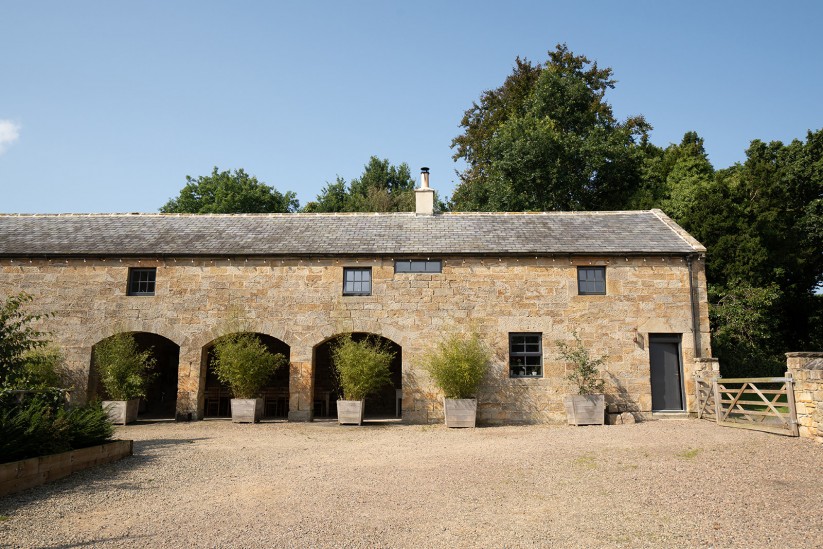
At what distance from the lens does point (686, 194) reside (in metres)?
22.8

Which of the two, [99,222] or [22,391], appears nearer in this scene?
[22,391]

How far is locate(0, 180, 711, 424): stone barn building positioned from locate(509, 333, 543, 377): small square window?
0.08 ft

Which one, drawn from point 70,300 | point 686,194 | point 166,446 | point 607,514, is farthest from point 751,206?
point 70,300

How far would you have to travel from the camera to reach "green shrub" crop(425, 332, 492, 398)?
12938mm

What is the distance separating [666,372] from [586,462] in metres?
7.01

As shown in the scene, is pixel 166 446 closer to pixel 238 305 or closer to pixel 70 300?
pixel 238 305

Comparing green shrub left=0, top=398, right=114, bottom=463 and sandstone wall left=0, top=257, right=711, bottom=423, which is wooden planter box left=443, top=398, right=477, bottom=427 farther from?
green shrub left=0, top=398, right=114, bottom=463

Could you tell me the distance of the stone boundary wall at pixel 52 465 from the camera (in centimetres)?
649

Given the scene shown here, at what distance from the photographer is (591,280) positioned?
14.5 meters

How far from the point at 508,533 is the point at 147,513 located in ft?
12.1

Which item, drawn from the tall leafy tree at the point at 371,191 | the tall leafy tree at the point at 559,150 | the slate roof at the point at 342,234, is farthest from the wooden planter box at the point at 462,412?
the tall leafy tree at the point at 371,191

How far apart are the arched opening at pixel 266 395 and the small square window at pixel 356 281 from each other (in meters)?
2.87

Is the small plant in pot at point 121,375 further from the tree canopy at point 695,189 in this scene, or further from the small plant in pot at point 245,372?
the tree canopy at point 695,189

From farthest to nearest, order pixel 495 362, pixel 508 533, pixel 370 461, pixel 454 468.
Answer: pixel 495 362 → pixel 370 461 → pixel 454 468 → pixel 508 533
